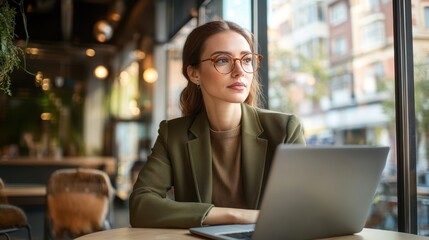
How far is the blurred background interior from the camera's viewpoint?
6723 millimetres

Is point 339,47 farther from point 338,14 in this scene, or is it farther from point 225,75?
point 225,75

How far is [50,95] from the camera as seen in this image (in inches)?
461

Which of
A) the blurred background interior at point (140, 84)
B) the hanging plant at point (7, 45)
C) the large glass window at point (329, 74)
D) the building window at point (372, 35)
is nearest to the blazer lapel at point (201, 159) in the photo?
the hanging plant at point (7, 45)

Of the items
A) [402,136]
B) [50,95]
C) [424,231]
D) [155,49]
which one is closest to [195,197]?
[402,136]

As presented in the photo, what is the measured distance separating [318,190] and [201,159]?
0.71m

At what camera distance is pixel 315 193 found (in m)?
1.14

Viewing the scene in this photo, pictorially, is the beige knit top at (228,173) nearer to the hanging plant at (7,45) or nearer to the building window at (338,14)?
the hanging plant at (7,45)

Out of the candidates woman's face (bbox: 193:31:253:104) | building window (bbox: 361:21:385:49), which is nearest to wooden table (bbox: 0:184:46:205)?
woman's face (bbox: 193:31:253:104)

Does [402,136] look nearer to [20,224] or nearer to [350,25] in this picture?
[20,224]

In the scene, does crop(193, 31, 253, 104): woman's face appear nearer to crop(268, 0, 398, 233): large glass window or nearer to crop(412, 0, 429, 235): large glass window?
crop(412, 0, 429, 235): large glass window

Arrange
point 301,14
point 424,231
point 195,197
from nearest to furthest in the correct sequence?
point 195,197 < point 424,231 < point 301,14

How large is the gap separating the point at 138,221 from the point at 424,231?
1479 mm

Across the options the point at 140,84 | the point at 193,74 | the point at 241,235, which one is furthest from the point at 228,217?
the point at 140,84

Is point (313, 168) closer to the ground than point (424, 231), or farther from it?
farther from it
